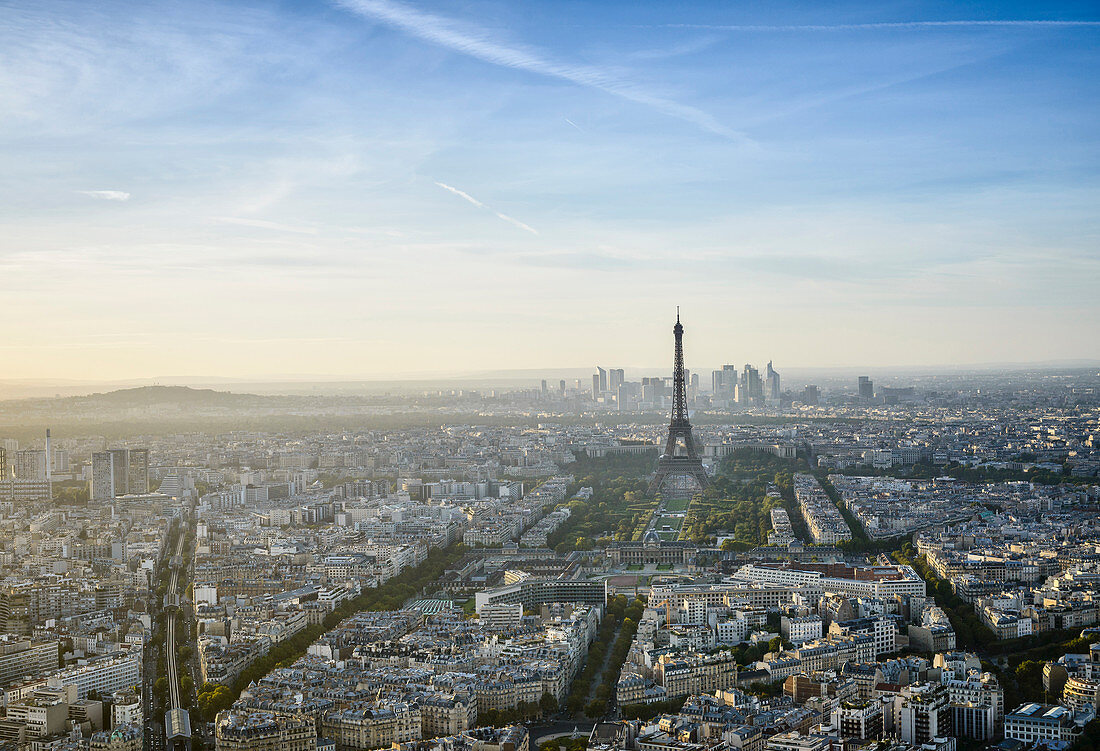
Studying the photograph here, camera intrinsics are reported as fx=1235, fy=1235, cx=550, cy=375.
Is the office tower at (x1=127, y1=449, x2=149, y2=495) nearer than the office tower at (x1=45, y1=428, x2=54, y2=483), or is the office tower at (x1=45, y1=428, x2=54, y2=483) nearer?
the office tower at (x1=127, y1=449, x2=149, y2=495)

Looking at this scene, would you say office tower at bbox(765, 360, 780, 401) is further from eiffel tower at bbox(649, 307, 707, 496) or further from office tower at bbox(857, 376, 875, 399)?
eiffel tower at bbox(649, 307, 707, 496)

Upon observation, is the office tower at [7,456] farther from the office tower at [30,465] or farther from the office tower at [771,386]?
the office tower at [771,386]

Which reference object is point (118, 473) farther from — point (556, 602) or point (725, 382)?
point (725, 382)

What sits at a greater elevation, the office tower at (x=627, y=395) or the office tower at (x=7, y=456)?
the office tower at (x=627, y=395)

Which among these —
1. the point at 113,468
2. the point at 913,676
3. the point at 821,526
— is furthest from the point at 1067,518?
the point at 113,468

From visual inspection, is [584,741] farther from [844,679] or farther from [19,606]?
[19,606]

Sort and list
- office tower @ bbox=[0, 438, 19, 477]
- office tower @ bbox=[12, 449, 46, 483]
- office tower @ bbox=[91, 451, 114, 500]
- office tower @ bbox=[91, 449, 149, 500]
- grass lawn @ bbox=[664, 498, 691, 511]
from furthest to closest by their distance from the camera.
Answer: office tower @ bbox=[0, 438, 19, 477]
office tower @ bbox=[12, 449, 46, 483]
office tower @ bbox=[91, 449, 149, 500]
office tower @ bbox=[91, 451, 114, 500]
grass lawn @ bbox=[664, 498, 691, 511]

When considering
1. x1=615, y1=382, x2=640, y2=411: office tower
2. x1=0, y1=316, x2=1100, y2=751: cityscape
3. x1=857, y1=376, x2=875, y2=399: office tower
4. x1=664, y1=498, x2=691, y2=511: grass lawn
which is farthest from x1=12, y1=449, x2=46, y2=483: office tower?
x1=857, y1=376, x2=875, y2=399: office tower

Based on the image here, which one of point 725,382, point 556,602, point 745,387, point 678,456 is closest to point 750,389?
point 745,387

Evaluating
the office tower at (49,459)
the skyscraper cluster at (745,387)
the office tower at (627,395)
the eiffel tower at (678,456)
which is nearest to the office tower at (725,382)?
the skyscraper cluster at (745,387)

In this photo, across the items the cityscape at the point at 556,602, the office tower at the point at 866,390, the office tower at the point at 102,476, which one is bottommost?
the cityscape at the point at 556,602

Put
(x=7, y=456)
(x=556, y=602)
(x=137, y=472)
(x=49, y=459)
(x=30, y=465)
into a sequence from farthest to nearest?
1. (x=49, y=459)
2. (x=7, y=456)
3. (x=30, y=465)
4. (x=137, y=472)
5. (x=556, y=602)

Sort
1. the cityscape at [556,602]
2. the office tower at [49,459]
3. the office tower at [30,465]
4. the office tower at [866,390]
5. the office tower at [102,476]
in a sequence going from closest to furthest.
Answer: the cityscape at [556,602], the office tower at [102,476], the office tower at [30,465], the office tower at [49,459], the office tower at [866,390]
